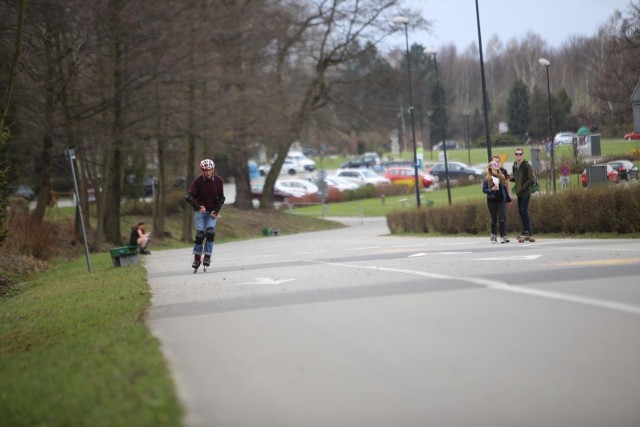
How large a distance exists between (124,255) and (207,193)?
6.26 metres

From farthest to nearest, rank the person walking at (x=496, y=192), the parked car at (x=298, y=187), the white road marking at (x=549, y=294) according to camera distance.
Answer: the parked car at (x=298, y=187) < the person walking at (x=496, y=192) < the white road marking at (x=549, y=294)

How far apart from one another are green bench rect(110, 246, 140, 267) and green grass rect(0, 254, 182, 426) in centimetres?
681

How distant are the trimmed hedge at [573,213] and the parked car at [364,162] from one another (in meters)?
82.6

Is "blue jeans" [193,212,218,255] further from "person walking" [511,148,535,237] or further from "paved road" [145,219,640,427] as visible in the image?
"person walking" [511,148,535,237]

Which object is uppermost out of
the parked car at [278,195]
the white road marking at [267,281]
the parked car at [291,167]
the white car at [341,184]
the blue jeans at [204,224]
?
the parked car at [291,167]

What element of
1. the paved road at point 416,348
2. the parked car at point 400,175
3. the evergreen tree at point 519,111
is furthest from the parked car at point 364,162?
the paved road at point 416,348

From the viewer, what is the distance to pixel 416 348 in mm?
8047

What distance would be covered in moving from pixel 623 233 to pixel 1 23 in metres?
15.8

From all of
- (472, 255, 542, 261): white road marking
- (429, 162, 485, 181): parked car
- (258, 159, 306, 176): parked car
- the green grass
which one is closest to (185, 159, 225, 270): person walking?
the green grass

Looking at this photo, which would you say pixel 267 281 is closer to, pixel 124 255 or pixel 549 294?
pixel 549 294

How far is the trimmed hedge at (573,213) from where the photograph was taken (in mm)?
25156

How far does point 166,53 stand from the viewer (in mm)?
35750

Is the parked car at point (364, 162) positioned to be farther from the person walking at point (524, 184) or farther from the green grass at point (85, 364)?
the green grass at point (85, 364)

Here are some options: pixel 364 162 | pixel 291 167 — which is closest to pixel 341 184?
pixel 291 167
